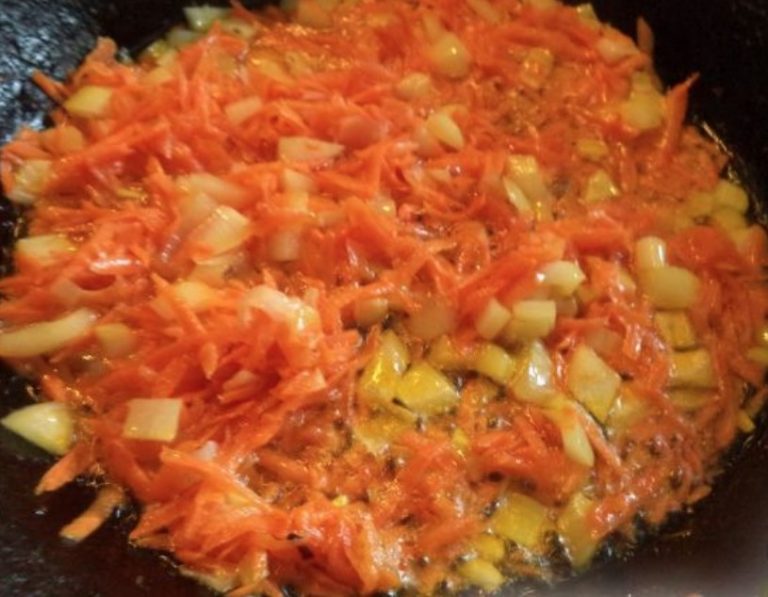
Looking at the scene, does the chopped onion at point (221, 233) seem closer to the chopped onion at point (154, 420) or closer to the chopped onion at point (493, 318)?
the chopped onion at point (154, 420)

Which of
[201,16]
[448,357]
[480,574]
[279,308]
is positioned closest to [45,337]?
Result: [279,308]

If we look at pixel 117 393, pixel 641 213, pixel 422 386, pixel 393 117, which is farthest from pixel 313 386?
pixel 641 213

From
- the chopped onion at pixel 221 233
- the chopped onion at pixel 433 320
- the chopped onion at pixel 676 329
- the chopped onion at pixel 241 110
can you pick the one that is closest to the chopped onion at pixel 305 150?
the chopped onion at pixel 241 110

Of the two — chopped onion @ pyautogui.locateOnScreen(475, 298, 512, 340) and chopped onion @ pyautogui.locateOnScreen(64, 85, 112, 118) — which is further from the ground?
chopped onion @ pyautogui.locateOnScreen(475, 298, 512, 340)

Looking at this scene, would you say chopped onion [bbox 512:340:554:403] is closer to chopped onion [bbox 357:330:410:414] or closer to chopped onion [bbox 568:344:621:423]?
chopped onion [bbox 568:344:621:423]

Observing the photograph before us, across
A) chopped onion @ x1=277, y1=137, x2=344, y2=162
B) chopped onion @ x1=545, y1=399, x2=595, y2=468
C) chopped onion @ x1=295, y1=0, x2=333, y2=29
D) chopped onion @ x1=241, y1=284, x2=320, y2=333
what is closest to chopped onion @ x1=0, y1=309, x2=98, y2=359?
chopped onion @ x1=241, y1=284, x2=320, y2=333
